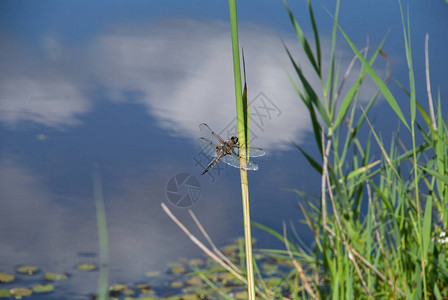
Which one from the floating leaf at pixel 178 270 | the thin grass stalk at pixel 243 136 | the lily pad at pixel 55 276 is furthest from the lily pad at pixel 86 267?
the thin grass stalk at pixel 243 136

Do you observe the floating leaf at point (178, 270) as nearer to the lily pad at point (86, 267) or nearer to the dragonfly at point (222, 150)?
the lily pad at point (86, 267)

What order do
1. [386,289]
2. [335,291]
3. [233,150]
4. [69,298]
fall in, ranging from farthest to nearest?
[69,298], [386,289], [335,291], [233,150]

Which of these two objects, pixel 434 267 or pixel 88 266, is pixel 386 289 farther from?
pixel 88 266

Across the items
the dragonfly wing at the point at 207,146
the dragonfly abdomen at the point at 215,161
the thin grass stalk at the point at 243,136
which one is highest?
the dragonfly wing at the point at 207,146

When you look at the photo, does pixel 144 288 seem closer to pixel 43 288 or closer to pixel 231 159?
pixel 43 288

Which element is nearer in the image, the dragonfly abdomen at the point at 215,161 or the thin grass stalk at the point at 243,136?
the thin grass stalk at the point at 243,136

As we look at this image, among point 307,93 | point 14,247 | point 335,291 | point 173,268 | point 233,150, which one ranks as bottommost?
point 335,291

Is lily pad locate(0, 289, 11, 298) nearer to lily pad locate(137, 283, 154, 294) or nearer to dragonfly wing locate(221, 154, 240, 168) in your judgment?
lily pad locate(137, 283, 154, 294)

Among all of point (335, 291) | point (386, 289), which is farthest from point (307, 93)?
point (386, 289)
